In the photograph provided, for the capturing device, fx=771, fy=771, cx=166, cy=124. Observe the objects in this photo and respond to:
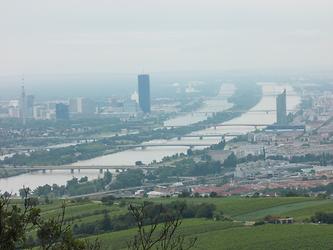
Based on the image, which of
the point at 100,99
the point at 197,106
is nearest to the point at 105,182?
the point at 197,106

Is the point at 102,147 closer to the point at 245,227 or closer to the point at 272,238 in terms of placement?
the point at 245,227

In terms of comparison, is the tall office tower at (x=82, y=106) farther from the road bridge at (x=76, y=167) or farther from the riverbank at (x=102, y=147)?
the road bridge at (x=76, y=167)

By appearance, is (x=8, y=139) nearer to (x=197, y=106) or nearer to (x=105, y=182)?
(x=105, y=182)

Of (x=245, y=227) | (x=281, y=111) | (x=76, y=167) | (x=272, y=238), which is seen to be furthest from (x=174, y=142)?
(x=272, y=238)

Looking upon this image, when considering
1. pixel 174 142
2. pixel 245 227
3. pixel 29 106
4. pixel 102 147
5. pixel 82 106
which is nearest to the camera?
pixel 245 227

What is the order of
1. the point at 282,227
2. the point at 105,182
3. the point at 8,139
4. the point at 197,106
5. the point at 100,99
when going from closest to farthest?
the point at 282,227
the point at 105,182
the point at 8,139
the point at 197,106
the point at 100,99

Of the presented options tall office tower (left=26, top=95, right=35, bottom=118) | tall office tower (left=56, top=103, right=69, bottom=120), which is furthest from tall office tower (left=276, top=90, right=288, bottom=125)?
tall office tower (left=26, top=95, right=35, bottom=118)
